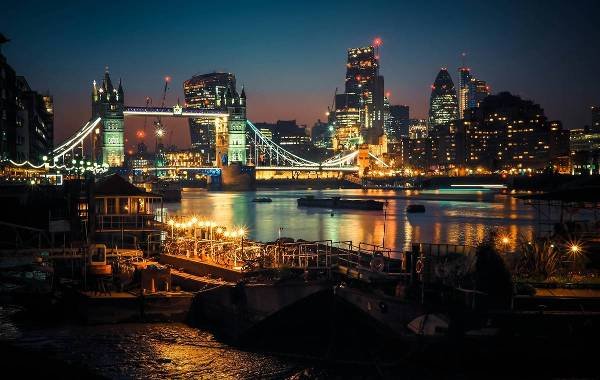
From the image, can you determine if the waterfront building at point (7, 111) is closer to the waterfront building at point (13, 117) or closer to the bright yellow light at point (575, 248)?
the waterfront building at point (13, 117)

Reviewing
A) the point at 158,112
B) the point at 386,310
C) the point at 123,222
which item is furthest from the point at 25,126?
the point at 158,112

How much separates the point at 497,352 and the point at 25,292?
17240 mm

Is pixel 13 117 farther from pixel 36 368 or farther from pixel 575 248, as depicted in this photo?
pixel 575 248

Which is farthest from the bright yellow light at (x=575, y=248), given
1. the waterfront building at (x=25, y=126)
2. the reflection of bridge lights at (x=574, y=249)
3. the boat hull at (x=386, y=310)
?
the waterfront building at (x=25, y=126)

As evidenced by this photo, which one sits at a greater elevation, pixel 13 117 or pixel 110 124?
pixel 110 124

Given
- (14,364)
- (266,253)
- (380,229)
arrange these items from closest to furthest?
(14,364)
(266,253)
(380,229)

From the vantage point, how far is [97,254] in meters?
28.3

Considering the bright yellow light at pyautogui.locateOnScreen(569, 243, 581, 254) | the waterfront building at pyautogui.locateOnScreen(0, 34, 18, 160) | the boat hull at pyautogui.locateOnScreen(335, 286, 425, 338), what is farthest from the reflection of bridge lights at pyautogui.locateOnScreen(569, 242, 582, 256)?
the waterfront building at pyautogui.locateOnScreen(0, 34, 18, 160)

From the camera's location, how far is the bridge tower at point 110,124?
185m

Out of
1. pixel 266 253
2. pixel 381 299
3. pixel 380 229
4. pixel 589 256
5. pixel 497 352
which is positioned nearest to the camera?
pixel 497 352

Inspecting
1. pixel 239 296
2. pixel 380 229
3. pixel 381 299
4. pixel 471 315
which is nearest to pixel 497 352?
pixel 471 315

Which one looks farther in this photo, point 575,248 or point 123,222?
point 123,222

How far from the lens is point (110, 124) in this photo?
609ft

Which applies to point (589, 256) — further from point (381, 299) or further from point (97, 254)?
point (97, 254)
